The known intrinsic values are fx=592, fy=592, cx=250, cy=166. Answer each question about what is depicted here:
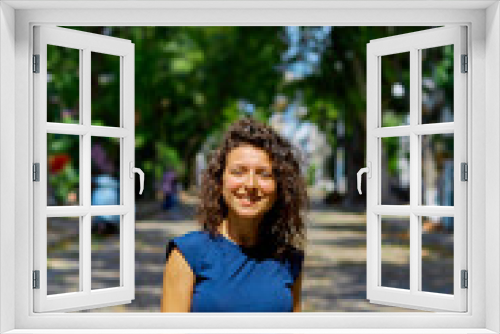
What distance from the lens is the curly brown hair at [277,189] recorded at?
8.01 ft

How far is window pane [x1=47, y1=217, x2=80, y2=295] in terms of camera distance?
5637 mm

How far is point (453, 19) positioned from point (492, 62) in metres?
0.21

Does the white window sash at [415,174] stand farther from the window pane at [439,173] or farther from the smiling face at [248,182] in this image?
the window pane at [439,173]

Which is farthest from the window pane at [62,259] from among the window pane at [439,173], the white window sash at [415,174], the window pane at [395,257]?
the window pane at [439,173]

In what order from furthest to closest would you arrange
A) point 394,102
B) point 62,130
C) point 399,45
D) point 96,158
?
point 394,102, point 96,158, point 399,45, point 62,130

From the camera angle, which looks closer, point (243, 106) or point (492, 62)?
point (492, 62)

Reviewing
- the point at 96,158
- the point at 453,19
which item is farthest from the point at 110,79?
the point at 453,19

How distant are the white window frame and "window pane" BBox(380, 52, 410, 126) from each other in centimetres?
403

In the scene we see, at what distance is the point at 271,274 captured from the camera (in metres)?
2.30

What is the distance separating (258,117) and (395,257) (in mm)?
3046

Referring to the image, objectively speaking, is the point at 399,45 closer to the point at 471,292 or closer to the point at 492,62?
the point at 492,62

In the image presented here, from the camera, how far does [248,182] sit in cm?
238

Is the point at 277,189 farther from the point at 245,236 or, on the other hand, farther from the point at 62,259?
the point at 62,259

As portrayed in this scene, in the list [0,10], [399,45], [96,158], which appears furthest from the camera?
[96,158]
